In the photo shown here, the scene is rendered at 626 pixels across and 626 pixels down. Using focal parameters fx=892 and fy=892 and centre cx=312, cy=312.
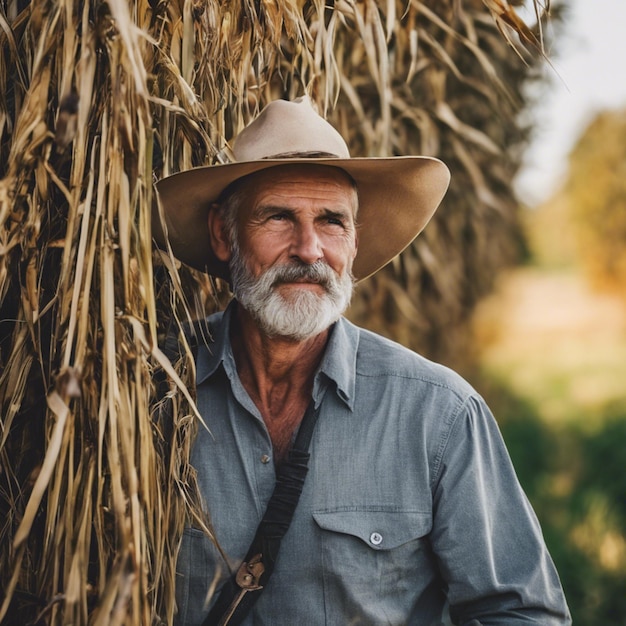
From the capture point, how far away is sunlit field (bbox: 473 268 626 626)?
156 inches

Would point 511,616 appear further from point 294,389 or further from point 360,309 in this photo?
point 360,309

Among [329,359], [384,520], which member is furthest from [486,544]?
[329,359]

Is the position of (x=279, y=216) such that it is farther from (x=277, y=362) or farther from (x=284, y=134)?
(x=277, y=362)

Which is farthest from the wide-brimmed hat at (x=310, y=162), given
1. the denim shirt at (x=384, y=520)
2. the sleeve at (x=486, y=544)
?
the sleeve at (x=486, y=544)

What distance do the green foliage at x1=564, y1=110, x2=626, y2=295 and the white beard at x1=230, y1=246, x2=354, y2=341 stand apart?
52.0 ft

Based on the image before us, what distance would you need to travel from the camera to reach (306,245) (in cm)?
196

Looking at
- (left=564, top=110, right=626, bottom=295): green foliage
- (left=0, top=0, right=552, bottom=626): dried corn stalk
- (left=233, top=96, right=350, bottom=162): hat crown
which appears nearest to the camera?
(left=0, top=0, right=552, bottom=626): dried corn stalk

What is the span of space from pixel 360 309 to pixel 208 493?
75.9 inches

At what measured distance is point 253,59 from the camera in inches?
77.2

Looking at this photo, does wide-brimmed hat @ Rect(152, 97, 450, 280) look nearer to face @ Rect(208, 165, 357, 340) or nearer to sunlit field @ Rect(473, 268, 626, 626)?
face @ Rect(208, 165, 357, 340)

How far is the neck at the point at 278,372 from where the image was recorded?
199cm

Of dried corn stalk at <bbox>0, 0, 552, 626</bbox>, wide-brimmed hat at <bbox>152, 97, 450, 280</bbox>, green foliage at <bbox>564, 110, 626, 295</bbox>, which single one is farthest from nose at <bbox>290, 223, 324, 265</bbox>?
green foliage at <bbox>564, 110, 626, 295</bbox>

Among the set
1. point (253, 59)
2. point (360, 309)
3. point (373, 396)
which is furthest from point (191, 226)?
point (360, 309)

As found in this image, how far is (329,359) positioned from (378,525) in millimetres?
375
